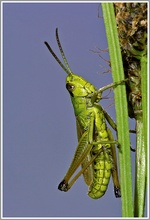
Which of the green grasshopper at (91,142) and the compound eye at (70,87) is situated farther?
the compound eye at (70,87)

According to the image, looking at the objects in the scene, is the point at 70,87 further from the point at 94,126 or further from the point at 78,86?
the point at 94,126

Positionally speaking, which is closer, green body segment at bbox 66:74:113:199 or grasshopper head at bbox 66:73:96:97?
green body segment at bbox 66:74:113:199

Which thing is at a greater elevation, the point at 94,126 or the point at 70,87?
the point at 70,87

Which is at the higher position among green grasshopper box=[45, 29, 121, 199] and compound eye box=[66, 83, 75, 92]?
compound eye box=[66, 83, 75, 92]

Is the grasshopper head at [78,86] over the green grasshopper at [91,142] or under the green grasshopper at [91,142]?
over

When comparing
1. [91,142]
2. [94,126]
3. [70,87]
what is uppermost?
[70,87]

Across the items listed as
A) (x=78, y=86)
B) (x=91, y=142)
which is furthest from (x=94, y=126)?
(x=78, y=86)

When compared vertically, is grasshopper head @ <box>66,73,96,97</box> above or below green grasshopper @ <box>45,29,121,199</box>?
above

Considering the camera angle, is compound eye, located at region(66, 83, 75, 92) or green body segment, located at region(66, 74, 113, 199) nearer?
green body segment, located at region(66, 74, 113, 199)
